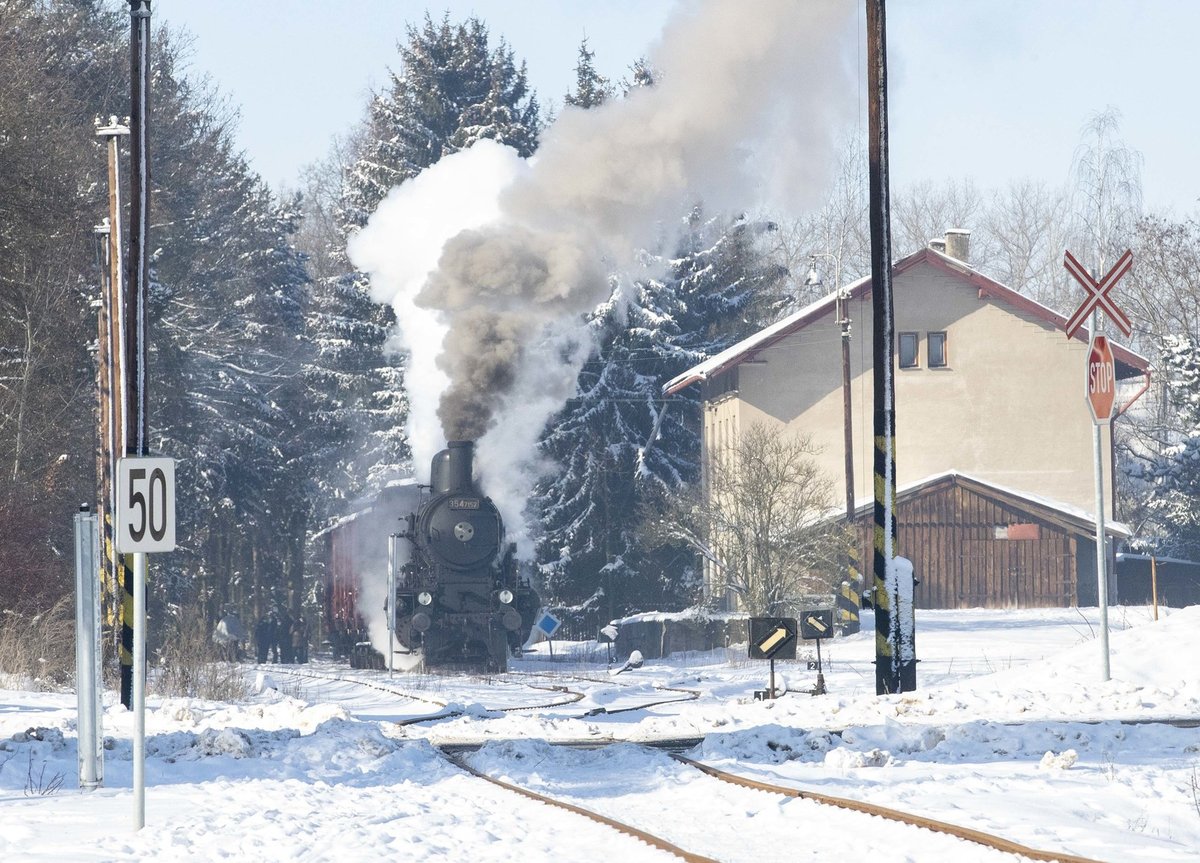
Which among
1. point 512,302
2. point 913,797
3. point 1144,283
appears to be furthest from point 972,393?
point 913,797

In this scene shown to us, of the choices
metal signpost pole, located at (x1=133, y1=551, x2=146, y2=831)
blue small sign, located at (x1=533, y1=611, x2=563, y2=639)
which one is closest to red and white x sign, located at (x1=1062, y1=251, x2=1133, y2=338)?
metal signpost pole, located at (x1=133, y1=551, x2=146, y2=831)

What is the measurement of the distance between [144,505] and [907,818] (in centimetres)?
471

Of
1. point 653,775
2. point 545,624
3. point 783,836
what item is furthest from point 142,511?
point 545,624

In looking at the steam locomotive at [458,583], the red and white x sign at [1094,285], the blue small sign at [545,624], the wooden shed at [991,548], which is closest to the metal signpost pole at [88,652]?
the red and white x sign at [1094,285]

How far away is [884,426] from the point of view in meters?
17.6

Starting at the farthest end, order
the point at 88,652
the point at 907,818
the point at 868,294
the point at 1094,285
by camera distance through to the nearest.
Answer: the point at 868,294 → the point at 1094,285 → the point at 88,652 → the point at 907,818

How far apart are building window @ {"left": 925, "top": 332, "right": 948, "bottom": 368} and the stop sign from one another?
91.6 feet

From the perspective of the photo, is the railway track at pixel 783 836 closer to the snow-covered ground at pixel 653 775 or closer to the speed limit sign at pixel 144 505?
the snow-covered ground at pixel 653 775

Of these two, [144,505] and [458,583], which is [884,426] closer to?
[144,505]

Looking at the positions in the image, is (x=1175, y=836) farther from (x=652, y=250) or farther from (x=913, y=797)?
(x=652, y=250)

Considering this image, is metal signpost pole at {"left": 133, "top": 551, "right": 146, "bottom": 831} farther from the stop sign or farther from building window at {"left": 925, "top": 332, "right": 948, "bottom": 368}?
building window at {"left": 925, "top": 332, "right": 948, "bottom": 368}

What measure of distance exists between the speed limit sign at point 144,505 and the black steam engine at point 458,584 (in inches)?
705

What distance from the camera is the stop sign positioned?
660 inches

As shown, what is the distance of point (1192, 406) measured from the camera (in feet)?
155
